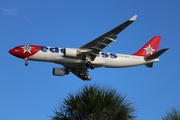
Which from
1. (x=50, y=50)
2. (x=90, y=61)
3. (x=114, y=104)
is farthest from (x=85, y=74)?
(x=114, y=104)

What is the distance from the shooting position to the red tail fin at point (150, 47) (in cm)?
4544

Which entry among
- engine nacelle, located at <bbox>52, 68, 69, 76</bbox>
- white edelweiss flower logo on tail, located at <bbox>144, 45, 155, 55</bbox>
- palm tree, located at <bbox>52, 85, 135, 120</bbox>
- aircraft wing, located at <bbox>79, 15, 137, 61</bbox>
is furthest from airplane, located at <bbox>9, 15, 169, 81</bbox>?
palm tree, located at <bbox>52, 85, 135, 120</bbox>

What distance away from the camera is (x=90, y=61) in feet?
131

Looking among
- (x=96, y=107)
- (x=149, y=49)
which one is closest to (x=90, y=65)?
(x=149, y=49)

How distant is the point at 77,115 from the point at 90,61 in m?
20.7

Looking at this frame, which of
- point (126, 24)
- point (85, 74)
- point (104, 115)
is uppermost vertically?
point (126, 24)

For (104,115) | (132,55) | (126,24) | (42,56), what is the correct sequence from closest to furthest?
(104,115) → (126,24) → (42,56) → (132,55)

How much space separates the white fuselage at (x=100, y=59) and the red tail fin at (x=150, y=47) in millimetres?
1941

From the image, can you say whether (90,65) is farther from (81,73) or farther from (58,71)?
(58,71)

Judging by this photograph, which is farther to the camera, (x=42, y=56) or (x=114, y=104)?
(x=42, y=56)

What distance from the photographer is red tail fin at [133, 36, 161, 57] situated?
45.4m

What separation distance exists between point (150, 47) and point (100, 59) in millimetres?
10060

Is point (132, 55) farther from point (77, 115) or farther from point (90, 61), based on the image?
point (77, 115)

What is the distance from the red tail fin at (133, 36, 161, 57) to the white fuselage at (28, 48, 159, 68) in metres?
1.94
